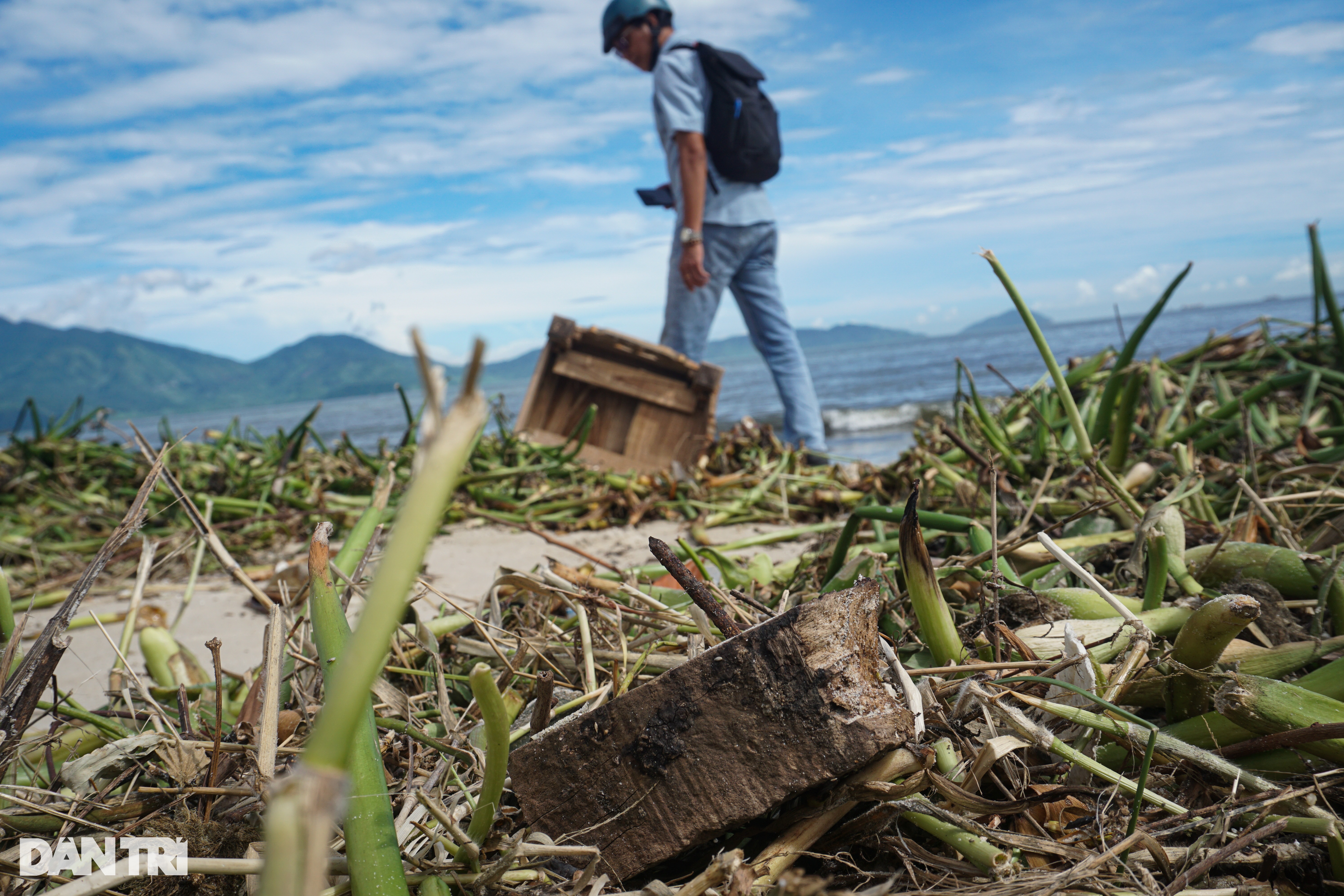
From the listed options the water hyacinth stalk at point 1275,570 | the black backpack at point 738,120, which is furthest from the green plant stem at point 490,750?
the black backpack at point 738,120

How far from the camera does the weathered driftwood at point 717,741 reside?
0.75 metres

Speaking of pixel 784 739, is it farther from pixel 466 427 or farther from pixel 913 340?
pixel 913 340

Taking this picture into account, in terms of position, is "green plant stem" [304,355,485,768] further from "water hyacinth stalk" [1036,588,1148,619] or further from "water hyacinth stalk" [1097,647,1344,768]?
"water hyacinth stalk" [1036,588,1148,619]

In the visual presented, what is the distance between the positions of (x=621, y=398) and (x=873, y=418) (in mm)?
6275

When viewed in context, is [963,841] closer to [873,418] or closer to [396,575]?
[396,575]

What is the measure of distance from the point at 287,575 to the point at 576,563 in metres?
1.24

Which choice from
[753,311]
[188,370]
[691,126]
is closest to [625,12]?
[691,126]

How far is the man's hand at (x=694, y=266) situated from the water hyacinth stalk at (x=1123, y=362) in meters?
3.05

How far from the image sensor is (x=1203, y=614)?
818 millimetres

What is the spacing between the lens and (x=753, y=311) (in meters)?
5.20

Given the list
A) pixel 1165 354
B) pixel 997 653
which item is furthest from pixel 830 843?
pixel 1165 354

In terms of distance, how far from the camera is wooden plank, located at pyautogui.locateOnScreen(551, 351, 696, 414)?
487 centimetres

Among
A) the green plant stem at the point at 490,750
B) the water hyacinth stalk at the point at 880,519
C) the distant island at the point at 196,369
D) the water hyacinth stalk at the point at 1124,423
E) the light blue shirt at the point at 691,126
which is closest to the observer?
the green plant stem at the point at 490,750

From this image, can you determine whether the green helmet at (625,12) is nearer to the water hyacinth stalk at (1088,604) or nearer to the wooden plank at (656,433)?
the wooden plank at (656,433)
